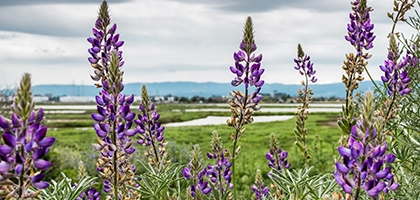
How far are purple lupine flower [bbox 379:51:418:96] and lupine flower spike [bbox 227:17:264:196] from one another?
1214 mm

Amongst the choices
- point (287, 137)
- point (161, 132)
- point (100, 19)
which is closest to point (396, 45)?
point (161, 132)

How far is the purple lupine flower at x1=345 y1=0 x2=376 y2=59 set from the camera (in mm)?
4133

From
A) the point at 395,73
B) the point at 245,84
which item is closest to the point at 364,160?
the point at 245,84

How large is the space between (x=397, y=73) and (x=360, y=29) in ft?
2.10

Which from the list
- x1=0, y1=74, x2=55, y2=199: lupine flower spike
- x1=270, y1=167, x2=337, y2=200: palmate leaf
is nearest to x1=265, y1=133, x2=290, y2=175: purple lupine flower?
x1=270, y1=167, x2=337, y2=200: palmate leaf

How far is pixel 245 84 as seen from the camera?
3057 mm

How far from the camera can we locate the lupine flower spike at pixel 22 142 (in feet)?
4.71

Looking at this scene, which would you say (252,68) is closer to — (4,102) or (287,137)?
(4,102)

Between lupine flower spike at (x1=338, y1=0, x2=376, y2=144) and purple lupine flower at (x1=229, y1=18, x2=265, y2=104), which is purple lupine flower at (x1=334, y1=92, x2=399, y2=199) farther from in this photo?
lupine flower spike at (x1=338, y1=0, x2=376, y2=144)

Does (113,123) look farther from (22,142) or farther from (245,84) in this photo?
(245,84)

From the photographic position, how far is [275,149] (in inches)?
168

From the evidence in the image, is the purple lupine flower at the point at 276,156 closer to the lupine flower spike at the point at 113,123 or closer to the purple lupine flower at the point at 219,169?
the purple lupine flower at the point at 219,169

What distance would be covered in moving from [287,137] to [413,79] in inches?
1142

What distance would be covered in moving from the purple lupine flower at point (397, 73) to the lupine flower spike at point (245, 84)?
3.98 feet
